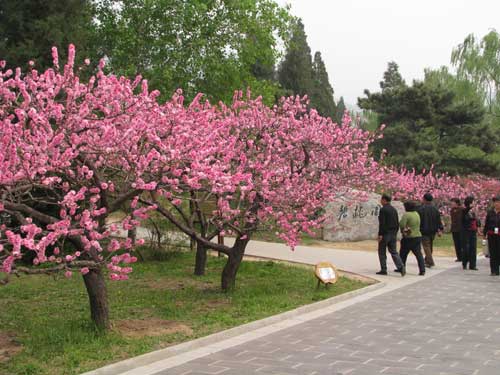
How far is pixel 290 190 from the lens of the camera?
1096 centimetres

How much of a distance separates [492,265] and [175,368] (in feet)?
33.6

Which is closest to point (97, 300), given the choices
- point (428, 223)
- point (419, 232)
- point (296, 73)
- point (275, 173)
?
point (275, 173)

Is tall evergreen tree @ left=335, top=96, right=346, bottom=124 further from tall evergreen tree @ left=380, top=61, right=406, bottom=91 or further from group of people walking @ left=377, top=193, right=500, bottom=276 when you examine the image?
group of people walking @ left=377, top=193, right=500, bottom=276

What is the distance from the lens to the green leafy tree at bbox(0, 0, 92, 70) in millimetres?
17344

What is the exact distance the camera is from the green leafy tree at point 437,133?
33.1 m

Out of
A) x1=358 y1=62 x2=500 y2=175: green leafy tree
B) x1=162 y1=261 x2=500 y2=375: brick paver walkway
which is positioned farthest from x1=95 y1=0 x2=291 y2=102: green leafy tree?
x1=162 y1=261 x2=500 y2=375: brick paver walkway

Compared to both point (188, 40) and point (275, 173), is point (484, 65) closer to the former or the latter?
point (188, 40)

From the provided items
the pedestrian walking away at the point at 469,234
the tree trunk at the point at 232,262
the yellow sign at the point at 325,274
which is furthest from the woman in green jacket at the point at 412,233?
the tree trunk at the point at 232,262

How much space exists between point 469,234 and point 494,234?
51.4 inches

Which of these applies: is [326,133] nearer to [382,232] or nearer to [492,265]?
[382,232]

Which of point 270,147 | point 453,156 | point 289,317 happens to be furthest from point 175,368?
point 453,156

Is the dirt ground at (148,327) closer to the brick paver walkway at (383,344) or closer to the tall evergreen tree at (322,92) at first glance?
the brick paver walkway at (383,344)

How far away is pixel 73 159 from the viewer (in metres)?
7.12

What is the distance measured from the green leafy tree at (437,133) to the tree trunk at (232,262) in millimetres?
23416
